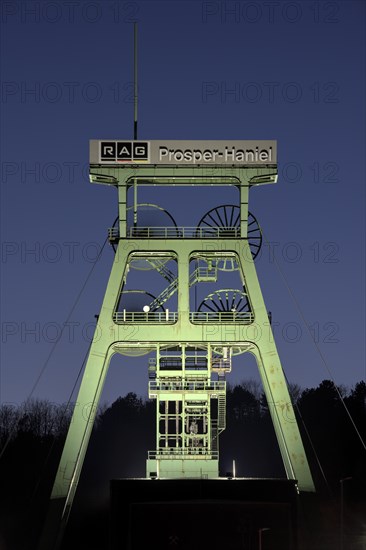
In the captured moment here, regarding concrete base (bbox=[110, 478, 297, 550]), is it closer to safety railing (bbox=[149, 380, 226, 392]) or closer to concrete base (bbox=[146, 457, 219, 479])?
concrete base (bbox=[146, 457, 219, 479])

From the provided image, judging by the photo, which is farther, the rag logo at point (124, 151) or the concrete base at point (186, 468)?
the concrete base at point (186, 468)

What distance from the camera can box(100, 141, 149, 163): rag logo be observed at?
190 ft

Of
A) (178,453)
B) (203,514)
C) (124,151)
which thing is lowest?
(203,514)

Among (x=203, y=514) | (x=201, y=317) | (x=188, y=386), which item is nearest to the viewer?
(x=203, y=514)

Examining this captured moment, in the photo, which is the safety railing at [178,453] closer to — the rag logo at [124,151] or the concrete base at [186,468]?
the concrete base at [186,468]

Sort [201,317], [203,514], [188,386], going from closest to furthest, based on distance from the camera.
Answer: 1. [203,514]
2. [201,317]
3. [188,386]

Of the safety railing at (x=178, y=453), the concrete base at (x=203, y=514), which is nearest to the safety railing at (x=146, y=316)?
the safety railing at (x=178, y=453)

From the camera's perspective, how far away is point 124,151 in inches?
2288

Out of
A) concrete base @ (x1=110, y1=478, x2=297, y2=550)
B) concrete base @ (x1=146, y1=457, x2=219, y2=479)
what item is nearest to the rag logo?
concrete base @ (x1=146, y1=457, x2=219, y2=479)

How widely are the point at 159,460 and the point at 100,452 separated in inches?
3017

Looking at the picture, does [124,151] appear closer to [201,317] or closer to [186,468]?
[201,317]

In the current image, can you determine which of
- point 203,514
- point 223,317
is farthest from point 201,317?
point 203,514

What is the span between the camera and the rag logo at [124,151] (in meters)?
57.9

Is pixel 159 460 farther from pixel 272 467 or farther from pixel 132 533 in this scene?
pixel 272 467
